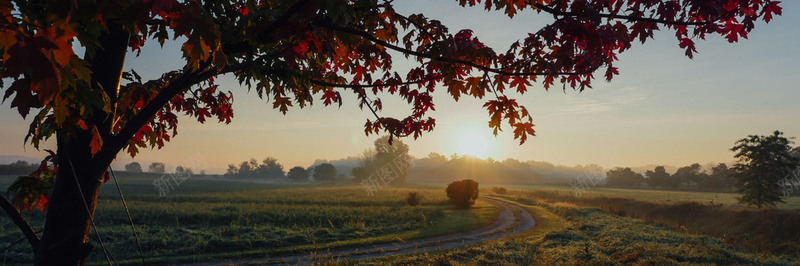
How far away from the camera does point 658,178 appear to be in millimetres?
103125

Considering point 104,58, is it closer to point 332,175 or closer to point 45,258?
point 45,258

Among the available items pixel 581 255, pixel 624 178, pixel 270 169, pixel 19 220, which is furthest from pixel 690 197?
pixel 270 169

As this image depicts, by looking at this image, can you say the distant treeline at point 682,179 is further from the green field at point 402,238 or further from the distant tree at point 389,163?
the green field at point 402,238

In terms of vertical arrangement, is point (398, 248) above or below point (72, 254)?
below

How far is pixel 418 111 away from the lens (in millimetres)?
6035

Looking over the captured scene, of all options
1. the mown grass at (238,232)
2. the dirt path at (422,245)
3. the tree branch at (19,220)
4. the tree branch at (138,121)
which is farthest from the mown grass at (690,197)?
the tree branch at (19,220)

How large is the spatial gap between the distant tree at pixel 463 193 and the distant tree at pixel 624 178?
97970mm

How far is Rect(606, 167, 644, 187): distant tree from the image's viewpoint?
113 metres

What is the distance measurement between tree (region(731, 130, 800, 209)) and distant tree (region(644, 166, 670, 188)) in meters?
63.0

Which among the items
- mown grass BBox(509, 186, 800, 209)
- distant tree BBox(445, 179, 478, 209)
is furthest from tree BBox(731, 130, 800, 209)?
distant tree BBox(445, 179, 478, 209)

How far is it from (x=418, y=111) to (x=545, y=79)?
2069 mm

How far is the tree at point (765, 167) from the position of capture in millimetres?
41500

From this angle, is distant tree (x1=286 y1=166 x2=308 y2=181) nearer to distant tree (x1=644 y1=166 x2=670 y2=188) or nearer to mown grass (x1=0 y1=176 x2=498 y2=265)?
distant tree (x1=644 y1=166 x2=670 y2=188)

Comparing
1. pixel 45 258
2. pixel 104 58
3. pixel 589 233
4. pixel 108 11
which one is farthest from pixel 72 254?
pixel 589 233
